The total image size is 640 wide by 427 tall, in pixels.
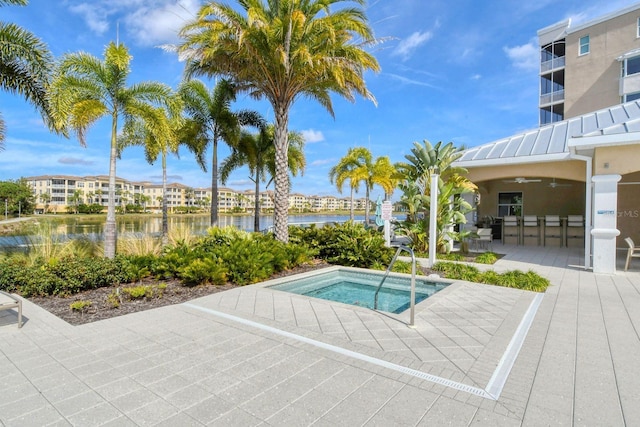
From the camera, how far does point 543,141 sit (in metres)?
11.6

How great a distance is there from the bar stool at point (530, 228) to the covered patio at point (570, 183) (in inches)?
1.4

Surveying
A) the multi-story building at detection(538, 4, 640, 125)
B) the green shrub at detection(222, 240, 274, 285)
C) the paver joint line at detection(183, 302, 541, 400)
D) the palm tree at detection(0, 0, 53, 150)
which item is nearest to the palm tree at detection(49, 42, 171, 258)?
the palm tree at detection(0, 0, 53, 150)

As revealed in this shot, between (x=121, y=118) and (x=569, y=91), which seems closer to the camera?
(x=121, y=118)

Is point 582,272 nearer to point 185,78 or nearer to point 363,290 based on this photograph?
point 363,290

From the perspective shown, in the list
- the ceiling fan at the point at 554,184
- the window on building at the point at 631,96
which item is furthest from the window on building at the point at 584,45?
the ceiling fan at the point at 554,184

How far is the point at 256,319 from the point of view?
4906mm

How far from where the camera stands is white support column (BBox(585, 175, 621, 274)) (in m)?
8.30

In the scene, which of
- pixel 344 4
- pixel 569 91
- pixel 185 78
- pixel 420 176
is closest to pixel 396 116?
pixel 420 176

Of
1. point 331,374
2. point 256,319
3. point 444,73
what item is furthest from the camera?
point 444,73

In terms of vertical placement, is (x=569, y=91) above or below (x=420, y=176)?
above

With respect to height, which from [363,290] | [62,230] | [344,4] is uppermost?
[344,4]

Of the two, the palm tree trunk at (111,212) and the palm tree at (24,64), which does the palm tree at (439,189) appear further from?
the palm tree at (24,64)

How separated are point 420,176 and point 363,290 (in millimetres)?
5985

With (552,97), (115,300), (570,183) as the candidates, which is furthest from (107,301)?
(552,97)
